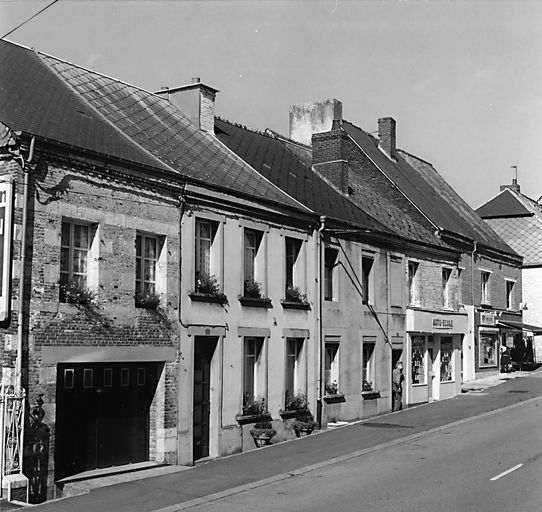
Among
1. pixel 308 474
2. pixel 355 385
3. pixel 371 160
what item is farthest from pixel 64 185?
pixel 371 160

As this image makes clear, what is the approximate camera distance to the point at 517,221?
49.9 m

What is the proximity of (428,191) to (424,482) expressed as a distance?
83.9 ft

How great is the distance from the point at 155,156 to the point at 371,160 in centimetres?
1726

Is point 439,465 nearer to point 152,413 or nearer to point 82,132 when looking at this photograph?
point 152,413

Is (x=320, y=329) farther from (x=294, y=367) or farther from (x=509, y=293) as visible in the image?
(x=509, y=293)

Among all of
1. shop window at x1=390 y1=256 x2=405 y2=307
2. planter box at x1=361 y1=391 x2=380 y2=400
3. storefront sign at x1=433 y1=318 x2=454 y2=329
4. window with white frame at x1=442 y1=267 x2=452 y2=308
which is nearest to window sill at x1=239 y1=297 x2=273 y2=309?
planter box at x1=361 y1=391 x2=380 y2=400

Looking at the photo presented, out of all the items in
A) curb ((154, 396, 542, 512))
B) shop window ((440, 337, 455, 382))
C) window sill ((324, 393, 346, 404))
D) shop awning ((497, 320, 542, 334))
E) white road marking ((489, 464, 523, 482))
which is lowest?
curb ((154, 396, 542, 512))

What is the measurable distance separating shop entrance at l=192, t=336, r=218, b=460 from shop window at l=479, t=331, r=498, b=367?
71.6ft

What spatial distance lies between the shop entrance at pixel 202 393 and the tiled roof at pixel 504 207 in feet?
114

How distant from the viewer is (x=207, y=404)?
762 inches

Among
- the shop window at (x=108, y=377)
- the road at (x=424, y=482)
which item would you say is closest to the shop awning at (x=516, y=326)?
the road at (x=424, y=482)

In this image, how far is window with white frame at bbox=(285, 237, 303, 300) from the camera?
2289 centimetres

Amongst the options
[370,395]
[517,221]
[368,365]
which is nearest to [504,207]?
[517,221]

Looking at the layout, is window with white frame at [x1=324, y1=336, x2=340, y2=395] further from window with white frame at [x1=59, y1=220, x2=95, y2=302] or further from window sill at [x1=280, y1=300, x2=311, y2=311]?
window with white frame at [x1=59, y1=220, x2=95, y2=302]
